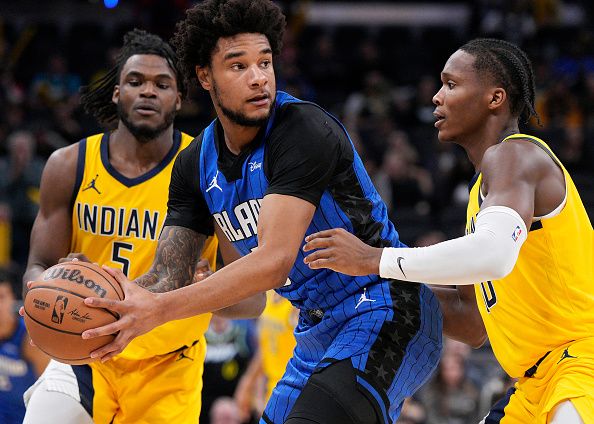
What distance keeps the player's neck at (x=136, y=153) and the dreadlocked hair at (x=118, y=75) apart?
36cm

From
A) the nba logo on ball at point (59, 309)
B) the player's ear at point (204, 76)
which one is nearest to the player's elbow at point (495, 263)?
the player's ear at point (204, 76)

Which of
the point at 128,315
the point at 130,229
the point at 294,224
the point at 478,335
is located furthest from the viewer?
the point at 130,229

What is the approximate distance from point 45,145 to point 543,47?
9.19 metres

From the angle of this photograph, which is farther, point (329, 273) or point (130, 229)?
point (130, 229)

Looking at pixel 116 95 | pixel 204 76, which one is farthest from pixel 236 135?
pixel 116 95

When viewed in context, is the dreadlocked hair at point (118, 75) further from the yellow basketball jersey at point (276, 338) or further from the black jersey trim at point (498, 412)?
the yellow basketball jersey at point (276, 338)

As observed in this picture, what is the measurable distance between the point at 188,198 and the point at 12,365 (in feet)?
11.4

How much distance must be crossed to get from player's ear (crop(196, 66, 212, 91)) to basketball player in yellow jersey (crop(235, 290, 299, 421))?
12.2 ft

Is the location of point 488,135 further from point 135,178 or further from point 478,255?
point 135,178

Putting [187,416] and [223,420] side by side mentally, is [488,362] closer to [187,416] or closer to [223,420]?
[223,420]

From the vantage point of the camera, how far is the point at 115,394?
5.11 metres

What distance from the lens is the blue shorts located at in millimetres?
3975

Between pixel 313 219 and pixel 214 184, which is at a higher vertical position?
pixel 214 184

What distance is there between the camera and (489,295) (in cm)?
428
